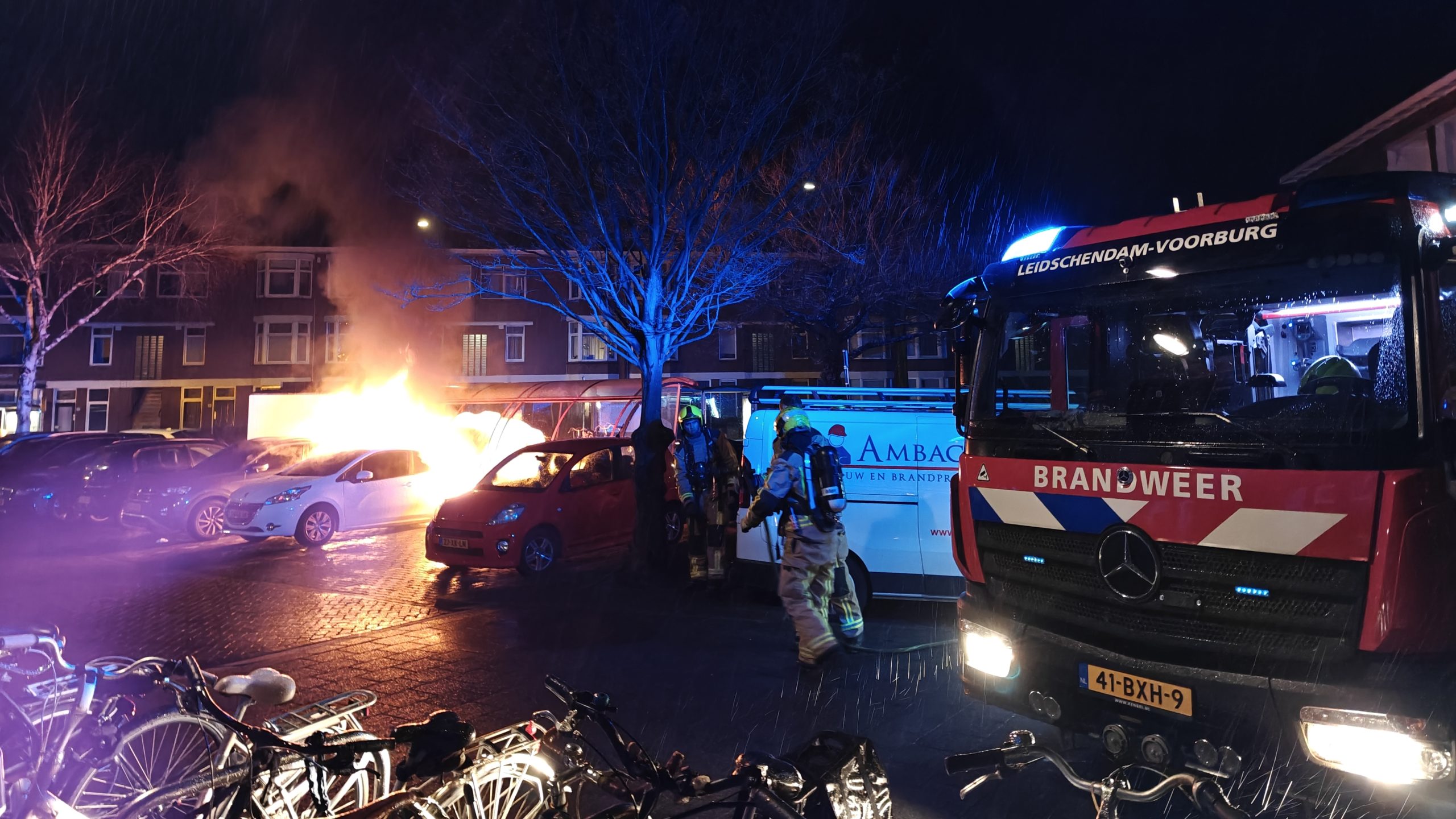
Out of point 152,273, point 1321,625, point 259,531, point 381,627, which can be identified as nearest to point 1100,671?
point 1321,625

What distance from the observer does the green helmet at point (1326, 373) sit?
342 cm

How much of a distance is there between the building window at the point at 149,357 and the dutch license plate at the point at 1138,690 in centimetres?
4471

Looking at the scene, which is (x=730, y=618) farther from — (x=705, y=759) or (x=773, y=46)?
(x=773, y=46)

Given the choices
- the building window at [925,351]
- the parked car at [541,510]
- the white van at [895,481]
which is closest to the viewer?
the white van at [895,481]

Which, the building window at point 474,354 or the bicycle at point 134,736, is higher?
the building window at point 474,354

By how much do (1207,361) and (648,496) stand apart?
24.0ft

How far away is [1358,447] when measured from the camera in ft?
10.3

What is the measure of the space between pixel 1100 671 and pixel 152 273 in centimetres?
4502

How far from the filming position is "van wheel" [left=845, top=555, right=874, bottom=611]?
7.64m

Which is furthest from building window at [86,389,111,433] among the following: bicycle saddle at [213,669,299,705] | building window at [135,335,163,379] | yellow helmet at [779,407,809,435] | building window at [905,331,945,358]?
bicycle saddle at [213,669,299,705]

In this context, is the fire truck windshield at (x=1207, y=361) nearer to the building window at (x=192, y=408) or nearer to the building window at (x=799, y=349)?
the building window at (x=799, y=349)

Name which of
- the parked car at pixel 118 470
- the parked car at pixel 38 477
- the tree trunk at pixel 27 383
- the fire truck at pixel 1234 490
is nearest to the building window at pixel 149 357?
the tree trunk at pixel 27 383

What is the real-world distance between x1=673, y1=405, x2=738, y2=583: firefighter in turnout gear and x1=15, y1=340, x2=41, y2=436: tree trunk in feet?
90.9

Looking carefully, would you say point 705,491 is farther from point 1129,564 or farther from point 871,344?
point 871,344
